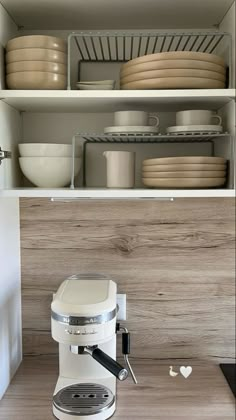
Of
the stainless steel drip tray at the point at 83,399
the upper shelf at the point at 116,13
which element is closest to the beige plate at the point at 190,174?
the upper shelf at the point at 116,13

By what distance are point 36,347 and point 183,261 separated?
544mm

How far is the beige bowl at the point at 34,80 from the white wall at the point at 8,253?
0.14ft

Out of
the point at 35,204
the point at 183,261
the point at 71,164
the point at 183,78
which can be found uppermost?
the point at 183,78

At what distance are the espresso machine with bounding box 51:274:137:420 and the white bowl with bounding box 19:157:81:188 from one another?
288 millimetres

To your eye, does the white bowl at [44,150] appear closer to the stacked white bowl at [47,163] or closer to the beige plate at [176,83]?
the stacked white bowl at [47,163]

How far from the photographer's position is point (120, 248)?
144 cm

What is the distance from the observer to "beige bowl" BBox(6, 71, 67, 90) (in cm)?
114

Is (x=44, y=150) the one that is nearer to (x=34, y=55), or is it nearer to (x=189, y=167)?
(x=34, y=55)

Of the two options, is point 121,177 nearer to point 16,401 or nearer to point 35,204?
point 35,204

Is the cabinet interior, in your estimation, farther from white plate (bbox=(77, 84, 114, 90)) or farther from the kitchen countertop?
the kitchen countertop

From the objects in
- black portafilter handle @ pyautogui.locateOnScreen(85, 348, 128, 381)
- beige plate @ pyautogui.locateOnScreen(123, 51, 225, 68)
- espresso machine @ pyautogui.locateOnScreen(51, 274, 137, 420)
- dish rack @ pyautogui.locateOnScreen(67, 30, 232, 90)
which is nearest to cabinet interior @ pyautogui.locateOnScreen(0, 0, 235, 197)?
dish rack @ pyautogui.locateOnScreen(67, 30, 232, 90)

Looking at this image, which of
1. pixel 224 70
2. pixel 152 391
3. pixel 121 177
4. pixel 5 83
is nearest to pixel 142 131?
pixel 121 177

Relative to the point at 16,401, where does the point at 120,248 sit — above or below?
above

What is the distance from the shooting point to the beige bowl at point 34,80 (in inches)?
44.9
